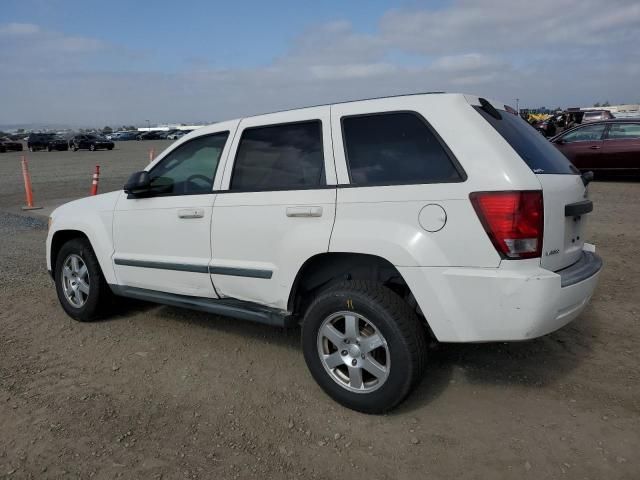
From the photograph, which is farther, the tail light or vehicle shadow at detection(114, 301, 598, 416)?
vehicle shadow at detection(114, 301, 598, 416)

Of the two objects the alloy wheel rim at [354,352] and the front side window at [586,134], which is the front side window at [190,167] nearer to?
the alloy wheel rim at [354,352]

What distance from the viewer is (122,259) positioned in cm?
439

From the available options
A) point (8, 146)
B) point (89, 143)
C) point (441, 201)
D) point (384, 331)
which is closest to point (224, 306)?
point (384, 331)

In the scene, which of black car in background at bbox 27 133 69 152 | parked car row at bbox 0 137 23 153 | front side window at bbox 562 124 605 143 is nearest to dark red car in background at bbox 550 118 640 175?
front side window at bbox 562 124 605 143

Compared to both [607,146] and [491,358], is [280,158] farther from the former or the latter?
[607,146]

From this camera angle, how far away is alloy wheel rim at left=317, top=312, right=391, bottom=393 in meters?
3.10

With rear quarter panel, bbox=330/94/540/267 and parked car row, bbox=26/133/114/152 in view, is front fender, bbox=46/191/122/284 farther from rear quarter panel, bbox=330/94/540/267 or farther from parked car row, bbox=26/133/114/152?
parked car row, bbox=26/133/114/152

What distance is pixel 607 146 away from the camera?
1287 cm

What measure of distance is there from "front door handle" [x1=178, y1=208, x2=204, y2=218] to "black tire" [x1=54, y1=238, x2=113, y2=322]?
1.26m

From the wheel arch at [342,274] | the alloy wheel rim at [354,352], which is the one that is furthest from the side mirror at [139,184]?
the alloy wheel rim at [354,352]

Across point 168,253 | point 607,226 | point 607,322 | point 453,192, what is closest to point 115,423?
point 168,253

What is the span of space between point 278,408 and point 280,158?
164cm

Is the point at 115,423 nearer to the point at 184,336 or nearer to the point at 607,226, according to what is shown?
the point at 184,336

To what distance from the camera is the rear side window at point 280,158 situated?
135 inches
